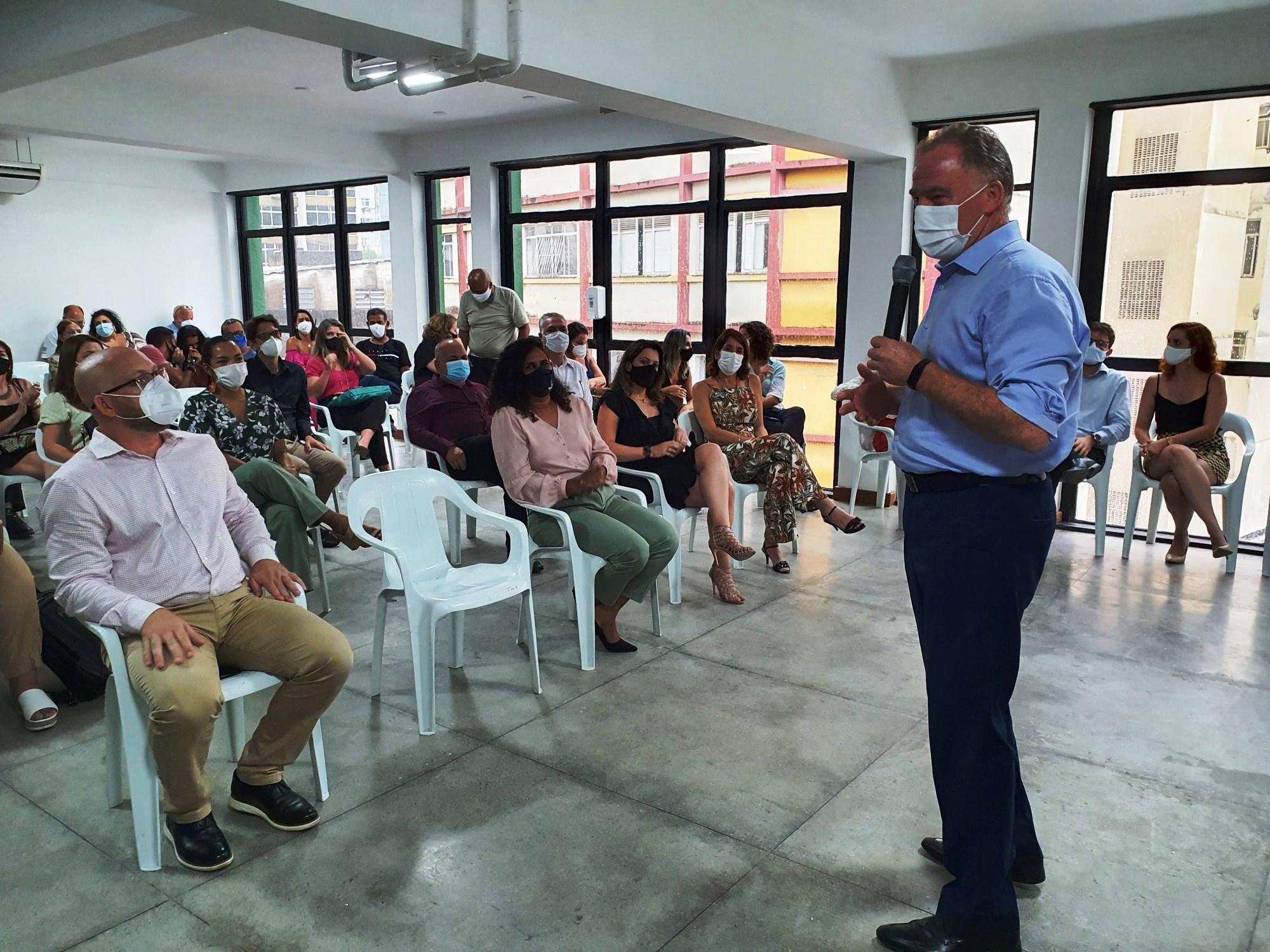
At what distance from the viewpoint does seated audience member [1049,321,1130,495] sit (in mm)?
5117

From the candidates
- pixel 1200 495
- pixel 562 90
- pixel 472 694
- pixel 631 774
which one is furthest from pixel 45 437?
pixel 1200 495

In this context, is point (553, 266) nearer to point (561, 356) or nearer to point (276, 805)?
point (561, 356)

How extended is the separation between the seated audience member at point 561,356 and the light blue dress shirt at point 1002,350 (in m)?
3.42

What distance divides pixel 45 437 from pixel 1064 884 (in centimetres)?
426

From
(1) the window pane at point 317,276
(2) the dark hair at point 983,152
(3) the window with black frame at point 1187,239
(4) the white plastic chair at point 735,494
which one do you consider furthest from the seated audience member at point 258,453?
(1) the window pane at point 317,276

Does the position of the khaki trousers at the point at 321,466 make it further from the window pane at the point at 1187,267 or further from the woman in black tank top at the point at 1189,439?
the window pane at the point at 1187,267

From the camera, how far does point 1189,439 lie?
16.4 feet

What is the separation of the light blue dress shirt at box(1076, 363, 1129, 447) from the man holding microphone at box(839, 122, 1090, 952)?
12.3 ft

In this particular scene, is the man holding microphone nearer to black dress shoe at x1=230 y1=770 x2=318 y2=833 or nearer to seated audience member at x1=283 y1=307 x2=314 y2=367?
black dress shoe at x1=230 y1=770 x2=318 y2=833

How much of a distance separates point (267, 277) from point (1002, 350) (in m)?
11.2

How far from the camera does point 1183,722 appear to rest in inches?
120

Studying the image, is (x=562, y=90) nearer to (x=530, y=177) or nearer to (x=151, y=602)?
(x=151, y=602)

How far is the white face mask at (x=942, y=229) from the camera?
1.73 meters

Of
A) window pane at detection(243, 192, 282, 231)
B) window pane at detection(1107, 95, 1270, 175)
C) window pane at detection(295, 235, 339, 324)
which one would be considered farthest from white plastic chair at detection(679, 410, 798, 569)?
window pane at detection(243, 192, 282, 231)
